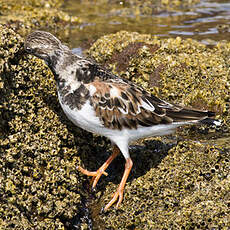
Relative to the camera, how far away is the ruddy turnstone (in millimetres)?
5164

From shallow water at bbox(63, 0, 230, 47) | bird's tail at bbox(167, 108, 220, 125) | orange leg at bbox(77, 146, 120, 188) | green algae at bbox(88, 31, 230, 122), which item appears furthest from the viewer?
shallow water at bbox(63, 0, 230, 47)

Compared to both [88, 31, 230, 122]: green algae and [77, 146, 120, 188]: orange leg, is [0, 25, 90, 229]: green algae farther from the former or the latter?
[88, 31, 230, 122]: green algae

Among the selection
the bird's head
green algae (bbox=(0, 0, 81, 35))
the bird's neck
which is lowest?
green algae (bbox=(0, 0, 81, 35))

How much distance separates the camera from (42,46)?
17.2ft

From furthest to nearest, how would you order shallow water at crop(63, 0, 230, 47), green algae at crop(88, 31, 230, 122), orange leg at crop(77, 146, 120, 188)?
shallow water at crop(63, 0, 230, 47) → green algae at crop(88, 31, 230, 122) → orange leg at crop(77, 146, 120, 188)

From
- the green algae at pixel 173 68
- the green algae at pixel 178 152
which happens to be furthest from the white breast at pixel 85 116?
the green algae at pixel 173 68

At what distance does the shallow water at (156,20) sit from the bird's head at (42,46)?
5.53 m

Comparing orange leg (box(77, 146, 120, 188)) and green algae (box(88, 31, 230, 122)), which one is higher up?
green algae (box(88, 31, 230, 122))

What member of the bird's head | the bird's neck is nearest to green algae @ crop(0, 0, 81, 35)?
the bird's head

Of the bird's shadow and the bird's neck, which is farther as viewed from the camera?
the bird's shadow

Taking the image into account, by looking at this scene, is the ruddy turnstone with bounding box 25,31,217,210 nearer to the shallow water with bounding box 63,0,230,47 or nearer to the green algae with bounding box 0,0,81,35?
the shallow water with bounding box 63,0,230,47

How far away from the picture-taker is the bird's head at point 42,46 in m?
5.21

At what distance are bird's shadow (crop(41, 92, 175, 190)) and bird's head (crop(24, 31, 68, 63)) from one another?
60 cm

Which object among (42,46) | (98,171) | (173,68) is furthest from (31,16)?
(98,171)
